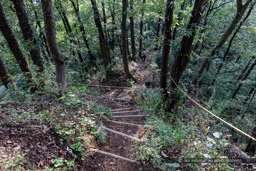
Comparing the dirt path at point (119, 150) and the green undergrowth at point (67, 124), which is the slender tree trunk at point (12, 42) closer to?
the green undergrowth at point (67, 124)

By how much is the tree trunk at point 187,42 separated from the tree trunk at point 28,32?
5552 millimetres

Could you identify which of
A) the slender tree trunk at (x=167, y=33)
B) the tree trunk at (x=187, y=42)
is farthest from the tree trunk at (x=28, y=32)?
the tree trunk at (x=187, y=42)

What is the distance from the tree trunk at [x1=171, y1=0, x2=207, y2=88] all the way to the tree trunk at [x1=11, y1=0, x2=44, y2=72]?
555cm

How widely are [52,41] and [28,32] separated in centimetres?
209

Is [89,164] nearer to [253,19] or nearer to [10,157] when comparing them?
[10,157]

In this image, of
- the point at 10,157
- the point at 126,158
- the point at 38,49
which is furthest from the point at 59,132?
the point at 38,49

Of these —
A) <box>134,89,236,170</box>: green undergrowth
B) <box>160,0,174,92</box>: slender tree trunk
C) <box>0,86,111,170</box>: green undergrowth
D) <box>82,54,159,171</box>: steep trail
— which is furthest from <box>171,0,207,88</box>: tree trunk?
<box>0,86,111,170</box>: green undergrowth

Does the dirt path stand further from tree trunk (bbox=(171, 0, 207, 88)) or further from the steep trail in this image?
tree trunk (bbox=(171, 0, 207, 88))

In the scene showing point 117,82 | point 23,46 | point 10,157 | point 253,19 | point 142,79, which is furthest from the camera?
point 253,19

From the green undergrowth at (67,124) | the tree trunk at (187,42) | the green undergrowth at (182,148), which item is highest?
the tree trunk at (187,42)

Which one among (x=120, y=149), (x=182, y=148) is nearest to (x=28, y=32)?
(x=120, y=149)

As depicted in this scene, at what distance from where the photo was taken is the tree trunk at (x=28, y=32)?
483 centimetres

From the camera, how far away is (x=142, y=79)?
1136 cm

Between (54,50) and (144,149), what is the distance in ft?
12.7
